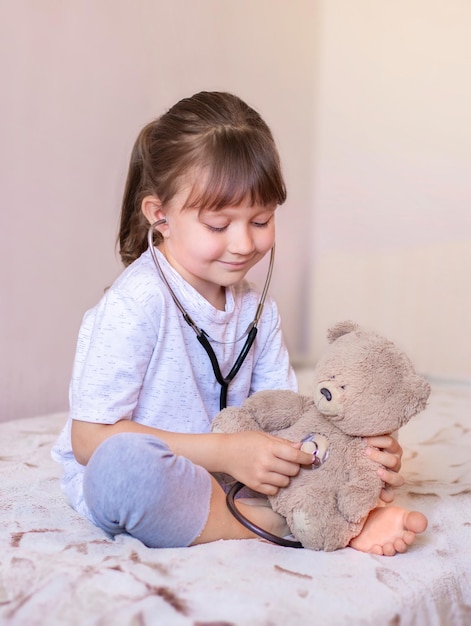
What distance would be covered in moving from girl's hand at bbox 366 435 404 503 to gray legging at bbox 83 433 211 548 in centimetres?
23

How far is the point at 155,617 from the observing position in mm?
825

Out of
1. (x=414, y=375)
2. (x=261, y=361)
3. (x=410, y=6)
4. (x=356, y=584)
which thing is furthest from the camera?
(x=410, y=6)

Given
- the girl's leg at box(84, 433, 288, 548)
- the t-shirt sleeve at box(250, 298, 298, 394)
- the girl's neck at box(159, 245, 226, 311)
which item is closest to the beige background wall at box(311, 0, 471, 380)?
the t-shirt sleeve at box(250, 298, 298, 394)

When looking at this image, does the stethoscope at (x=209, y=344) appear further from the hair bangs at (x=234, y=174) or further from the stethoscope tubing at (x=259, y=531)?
the stethoscope tubing at (x=259, y=531)

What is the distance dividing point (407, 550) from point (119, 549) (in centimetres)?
39

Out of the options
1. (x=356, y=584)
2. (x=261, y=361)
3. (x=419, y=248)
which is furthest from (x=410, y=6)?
(x=356, y=584)

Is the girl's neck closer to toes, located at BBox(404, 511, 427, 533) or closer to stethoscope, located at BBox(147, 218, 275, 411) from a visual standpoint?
stethoscope, located at BBox(147, 218, 275, 411)

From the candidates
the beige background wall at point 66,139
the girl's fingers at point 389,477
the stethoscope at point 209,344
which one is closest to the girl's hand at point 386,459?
the girl's fingers at point 389,477

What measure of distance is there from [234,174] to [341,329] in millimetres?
275

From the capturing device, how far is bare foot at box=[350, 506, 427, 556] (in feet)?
3.45

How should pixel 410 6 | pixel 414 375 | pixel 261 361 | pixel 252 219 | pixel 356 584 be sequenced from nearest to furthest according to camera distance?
pixel 356 584, pixel 414 375, pixel 252 219, pixel 261 361, pixel 410 6

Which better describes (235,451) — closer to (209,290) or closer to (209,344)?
(209,344)

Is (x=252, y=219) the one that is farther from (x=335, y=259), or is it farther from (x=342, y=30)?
(x=342, y=30)

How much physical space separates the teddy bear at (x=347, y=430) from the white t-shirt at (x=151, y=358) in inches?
8.9
